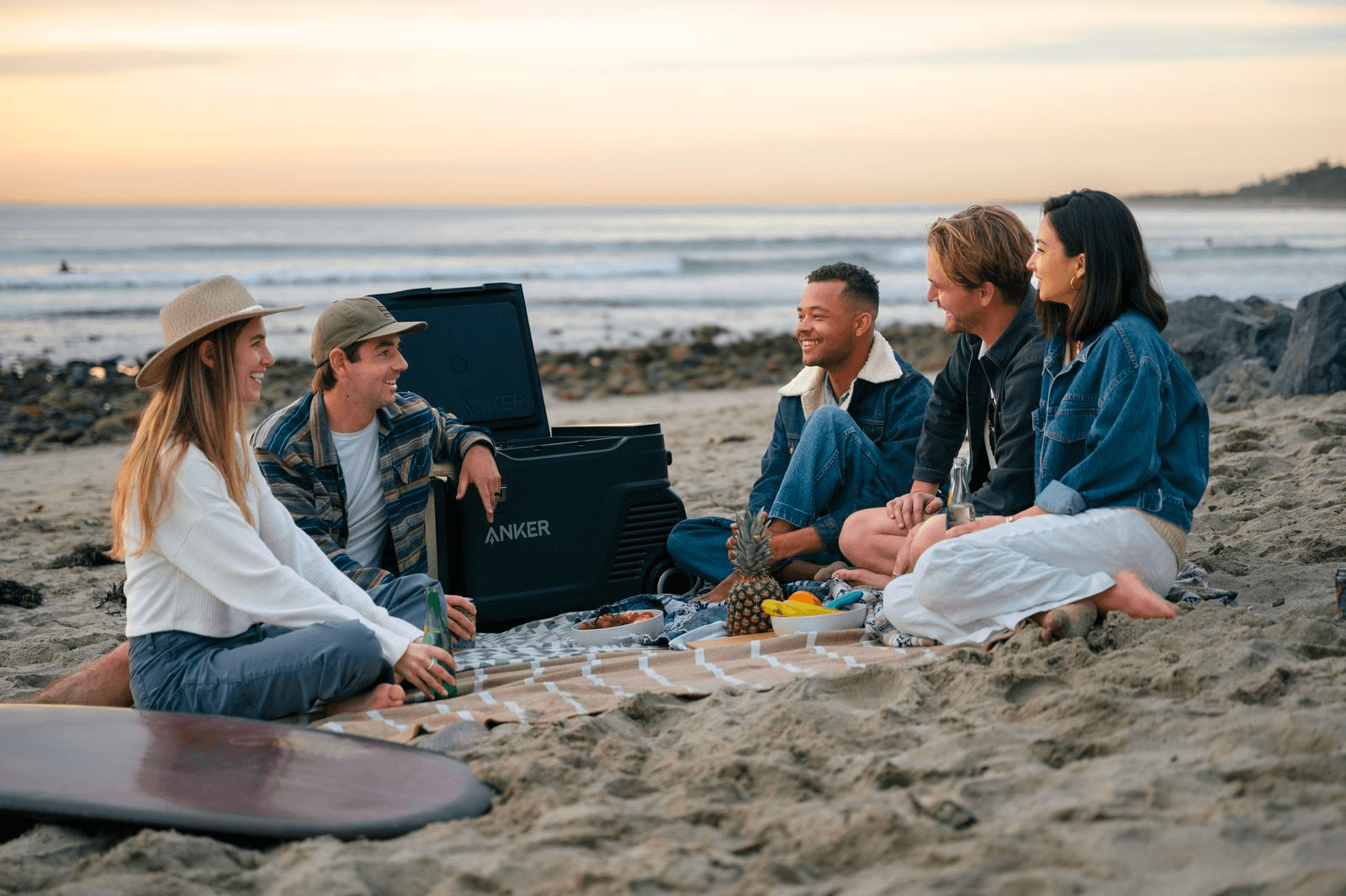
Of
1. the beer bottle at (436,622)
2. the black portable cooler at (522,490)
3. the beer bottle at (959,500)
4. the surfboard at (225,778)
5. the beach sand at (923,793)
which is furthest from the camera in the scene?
the black portable cooler at (522,490)

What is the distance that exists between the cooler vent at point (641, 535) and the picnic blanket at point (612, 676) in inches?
27.1

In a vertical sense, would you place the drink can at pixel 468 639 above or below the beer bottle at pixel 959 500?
below

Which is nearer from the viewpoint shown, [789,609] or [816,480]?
[789,609]

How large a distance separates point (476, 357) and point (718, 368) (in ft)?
29.2

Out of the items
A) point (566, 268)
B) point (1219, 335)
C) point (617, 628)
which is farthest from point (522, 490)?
point (566, 268)

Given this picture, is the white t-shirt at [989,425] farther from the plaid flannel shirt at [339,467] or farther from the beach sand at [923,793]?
the plaid flannel shirt at [339,467]

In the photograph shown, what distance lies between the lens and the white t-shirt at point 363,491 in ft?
13.5

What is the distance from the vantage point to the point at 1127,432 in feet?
11.1

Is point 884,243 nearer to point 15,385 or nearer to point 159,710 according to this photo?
point 15,385

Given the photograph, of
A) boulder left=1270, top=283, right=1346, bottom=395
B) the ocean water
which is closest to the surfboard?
boulder left=1270, top=283, right=1346, bottom=395

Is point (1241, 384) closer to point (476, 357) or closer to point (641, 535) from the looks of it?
point (641, 535)

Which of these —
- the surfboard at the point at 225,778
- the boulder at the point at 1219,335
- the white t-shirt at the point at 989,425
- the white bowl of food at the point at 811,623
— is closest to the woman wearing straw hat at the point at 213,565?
the surfboard at the point at 225,778

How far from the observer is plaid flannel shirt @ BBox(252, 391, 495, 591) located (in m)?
3.99

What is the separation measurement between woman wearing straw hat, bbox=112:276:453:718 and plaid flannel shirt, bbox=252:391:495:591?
2.16ft
